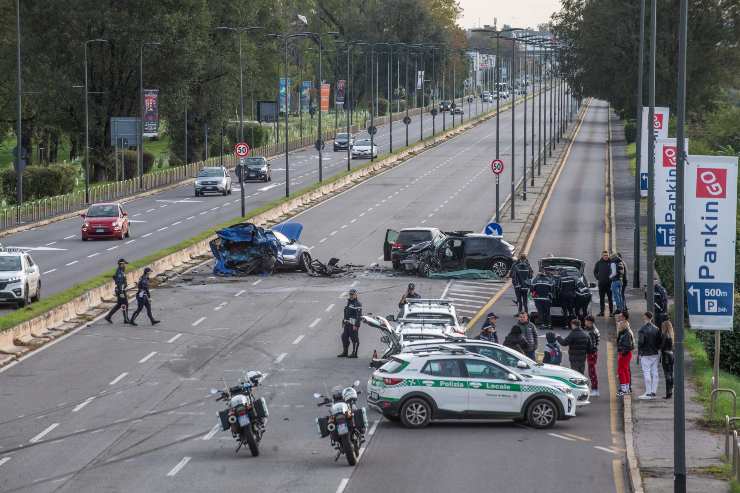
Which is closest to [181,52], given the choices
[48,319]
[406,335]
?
[48,319]

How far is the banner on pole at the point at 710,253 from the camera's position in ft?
76.3

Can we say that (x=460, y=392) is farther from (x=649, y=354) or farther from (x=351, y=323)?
(x=351, y=323)

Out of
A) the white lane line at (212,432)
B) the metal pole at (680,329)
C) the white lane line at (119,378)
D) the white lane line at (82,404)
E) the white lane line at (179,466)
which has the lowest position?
the white lane line at (119,378)

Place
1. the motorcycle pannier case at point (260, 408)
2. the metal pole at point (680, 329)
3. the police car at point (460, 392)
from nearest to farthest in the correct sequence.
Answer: the metal pole at point (680, 329)
the motorcycle pannier case at point (260, 408)
the police car at point (460, 392)

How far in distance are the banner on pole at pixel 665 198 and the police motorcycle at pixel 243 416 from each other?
49.3ft

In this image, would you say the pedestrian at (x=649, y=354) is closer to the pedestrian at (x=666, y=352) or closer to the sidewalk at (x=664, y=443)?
the sidewalk at (x=664, y=443)

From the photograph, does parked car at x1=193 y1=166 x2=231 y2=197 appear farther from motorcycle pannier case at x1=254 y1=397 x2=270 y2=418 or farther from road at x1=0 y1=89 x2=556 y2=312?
motorcycle pannier case at x1=254 y1=397 x2=270 y2=418

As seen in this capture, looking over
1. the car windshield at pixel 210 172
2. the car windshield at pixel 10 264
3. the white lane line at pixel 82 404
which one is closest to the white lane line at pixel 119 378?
the white lane line at pixel 82 404

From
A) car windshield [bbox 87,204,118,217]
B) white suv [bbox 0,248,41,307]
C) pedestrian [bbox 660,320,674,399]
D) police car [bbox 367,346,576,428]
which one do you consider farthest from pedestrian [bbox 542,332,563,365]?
car windshield [bbox 87,204,118,217]

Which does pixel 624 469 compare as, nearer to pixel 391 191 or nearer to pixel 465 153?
pixel 391 191

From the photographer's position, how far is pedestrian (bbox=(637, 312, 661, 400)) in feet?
84.8

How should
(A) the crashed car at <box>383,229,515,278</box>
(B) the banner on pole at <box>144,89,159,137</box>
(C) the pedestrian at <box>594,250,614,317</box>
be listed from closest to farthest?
1. (C) the pedestrian at <box>594,250,614,317</box>
2. (A) the crashed car at <box>383,229,515,278</box>
3. (B) the banner on pole at <box>144,89,159,137</box>

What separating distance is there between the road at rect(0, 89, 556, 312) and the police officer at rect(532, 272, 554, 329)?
48.9ft

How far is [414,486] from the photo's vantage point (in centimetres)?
1973
